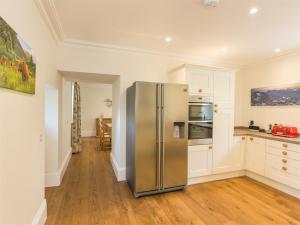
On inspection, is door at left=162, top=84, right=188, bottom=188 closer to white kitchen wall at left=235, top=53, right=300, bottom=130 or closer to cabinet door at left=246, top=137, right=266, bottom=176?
cabinet door at left=246, top=137, right=266, bottom=176

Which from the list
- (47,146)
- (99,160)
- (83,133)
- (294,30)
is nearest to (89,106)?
(83,133)

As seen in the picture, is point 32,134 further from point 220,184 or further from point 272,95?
point 272,95

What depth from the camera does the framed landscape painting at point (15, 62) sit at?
3.76 ft

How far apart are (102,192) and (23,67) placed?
225 cm

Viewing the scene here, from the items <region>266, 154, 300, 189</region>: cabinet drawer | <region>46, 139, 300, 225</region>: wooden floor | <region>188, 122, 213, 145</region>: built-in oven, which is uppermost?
<region>188, 122, 213, 145</region>: built-in oven

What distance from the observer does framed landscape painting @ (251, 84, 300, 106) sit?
10.9 feet

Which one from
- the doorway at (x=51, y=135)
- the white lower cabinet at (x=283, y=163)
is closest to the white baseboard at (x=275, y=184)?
the white lower cabinet at (x=283, y=163)

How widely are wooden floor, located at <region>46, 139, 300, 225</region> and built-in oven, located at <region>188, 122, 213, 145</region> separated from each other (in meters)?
0.82

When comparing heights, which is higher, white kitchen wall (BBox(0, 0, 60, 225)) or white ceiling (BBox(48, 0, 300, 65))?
white ceiling (BBox(48, 0, 300, 65))

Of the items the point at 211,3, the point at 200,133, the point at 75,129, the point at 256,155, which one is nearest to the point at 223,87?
the point at 200,133

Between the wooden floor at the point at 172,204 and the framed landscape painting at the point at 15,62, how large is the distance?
1.73m

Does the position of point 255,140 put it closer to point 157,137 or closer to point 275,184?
point 275,184

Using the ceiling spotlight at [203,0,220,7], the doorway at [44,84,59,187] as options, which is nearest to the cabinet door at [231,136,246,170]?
the ceiling spotlight at [203,0,220,7]

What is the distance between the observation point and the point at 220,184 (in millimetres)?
3244
